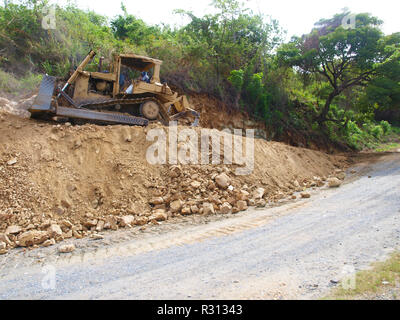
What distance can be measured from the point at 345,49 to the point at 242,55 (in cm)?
502

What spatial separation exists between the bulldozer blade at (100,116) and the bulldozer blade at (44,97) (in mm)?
296

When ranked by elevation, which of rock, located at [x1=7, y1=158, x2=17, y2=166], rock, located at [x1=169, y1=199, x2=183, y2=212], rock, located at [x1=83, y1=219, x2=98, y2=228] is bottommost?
rock, located at [x1=83, y1=219, x2=98, y2=228]

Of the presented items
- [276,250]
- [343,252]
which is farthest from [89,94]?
[343,252]

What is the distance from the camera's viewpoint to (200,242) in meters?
4.66

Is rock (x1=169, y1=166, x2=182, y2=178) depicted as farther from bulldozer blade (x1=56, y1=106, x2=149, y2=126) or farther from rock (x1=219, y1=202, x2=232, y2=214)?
bulldozer blade (x1=56, y1=106, x2=149, y2=126)

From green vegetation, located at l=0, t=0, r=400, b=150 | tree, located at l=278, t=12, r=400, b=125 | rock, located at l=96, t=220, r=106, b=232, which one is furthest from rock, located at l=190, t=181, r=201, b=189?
tree, located at l=278, t=12, r=400, b=125

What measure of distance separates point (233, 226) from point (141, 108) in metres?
5.17

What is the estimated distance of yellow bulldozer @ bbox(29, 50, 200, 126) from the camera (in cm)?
790

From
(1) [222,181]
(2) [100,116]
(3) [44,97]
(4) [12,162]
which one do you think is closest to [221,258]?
(1) [222,181]

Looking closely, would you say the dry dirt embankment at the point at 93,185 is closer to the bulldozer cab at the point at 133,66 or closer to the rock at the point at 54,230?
the rock at the point at 54,230

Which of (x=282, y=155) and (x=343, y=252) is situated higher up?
(x=282, y=155)

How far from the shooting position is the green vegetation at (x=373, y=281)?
9.30 ft

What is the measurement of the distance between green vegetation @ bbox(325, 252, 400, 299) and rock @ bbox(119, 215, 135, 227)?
3713 millimetres

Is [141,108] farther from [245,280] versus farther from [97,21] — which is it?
[97,21]
